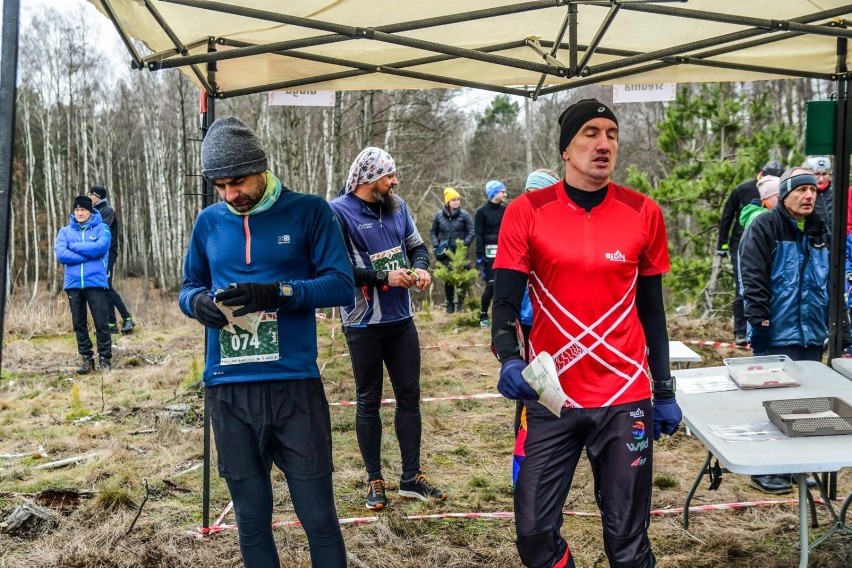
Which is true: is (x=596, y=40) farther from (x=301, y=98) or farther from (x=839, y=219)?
(x=839, y=219)

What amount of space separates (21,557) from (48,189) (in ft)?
95.3

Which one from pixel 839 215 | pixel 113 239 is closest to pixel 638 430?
pixel 839 215

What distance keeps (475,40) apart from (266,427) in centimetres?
257

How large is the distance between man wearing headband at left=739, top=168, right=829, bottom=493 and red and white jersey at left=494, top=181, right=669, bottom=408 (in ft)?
7.23

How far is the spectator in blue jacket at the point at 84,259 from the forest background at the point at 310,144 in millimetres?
7631

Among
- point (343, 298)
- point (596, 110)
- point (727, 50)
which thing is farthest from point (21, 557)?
point (727, 50)

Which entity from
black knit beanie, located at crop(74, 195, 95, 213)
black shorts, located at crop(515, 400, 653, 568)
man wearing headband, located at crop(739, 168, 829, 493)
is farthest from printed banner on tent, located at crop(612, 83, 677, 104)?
black knit beanie, located at crop(74, 195, 95, 213)

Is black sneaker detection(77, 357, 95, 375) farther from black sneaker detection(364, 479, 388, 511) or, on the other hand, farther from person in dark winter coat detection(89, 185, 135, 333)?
black sneaker detection(364, 479, 388, 511)

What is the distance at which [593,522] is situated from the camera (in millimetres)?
4199

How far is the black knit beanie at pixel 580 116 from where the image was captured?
2.82 m

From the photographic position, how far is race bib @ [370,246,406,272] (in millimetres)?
4305

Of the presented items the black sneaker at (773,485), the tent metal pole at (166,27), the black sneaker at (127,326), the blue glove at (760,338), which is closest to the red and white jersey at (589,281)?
the tent metal pole at (166,27)

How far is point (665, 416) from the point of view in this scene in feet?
9.41

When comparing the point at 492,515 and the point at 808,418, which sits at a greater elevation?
the point at 808,418
